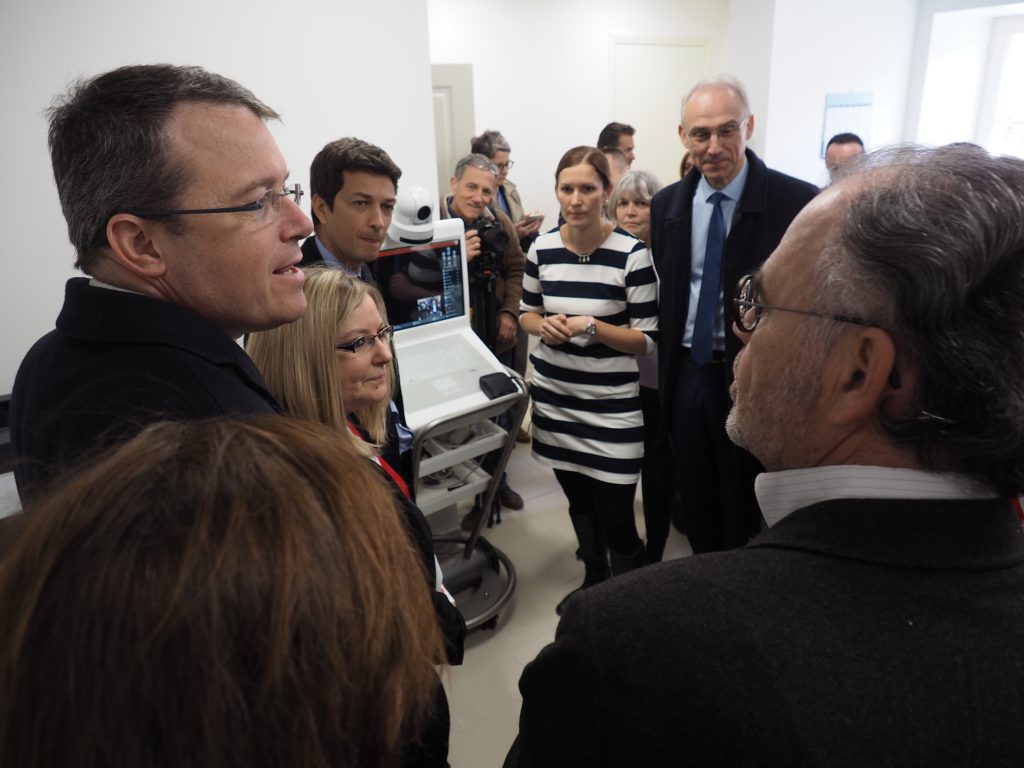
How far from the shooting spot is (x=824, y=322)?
0.79 metres

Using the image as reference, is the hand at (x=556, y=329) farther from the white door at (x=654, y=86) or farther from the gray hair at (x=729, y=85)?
the white door at (x=654, y=86)

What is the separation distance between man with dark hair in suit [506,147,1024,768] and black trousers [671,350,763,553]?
1342 millimetres

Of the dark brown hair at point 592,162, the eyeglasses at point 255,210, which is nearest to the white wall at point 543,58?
the dark brown hair at point 592,162

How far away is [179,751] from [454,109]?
5.11m

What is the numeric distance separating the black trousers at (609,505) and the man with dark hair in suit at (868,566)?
58.3 inches

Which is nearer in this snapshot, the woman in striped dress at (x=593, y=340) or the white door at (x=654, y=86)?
the woman in striped dress at (x=593, y=340)

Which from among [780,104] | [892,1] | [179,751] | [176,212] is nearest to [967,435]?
[179,751]

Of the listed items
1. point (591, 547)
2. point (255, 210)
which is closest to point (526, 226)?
point (591, 547)

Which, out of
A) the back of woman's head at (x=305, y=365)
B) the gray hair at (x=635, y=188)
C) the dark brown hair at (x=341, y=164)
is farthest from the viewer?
the gray hair at (x=635, y=188)

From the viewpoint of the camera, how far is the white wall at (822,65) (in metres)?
4.51

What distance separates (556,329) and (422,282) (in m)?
0.51

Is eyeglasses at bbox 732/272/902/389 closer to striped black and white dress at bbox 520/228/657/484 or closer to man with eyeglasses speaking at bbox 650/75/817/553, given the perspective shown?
man with eyeglasses speaking at bbox 650/75/817/553

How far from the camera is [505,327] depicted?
3.11 m

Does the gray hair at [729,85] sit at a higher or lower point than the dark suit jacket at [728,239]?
higher
